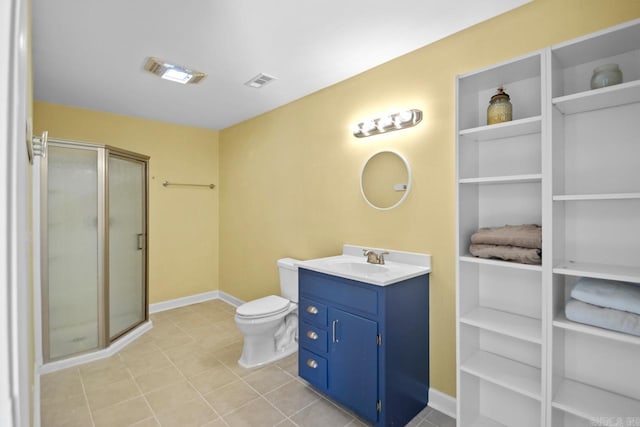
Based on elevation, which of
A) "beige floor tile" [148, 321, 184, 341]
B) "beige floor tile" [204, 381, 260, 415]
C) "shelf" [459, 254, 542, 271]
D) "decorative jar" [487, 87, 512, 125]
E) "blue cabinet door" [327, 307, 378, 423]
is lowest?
"beige floor tile" [204, 381, 260, 415]

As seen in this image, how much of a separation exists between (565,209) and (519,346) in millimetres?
797

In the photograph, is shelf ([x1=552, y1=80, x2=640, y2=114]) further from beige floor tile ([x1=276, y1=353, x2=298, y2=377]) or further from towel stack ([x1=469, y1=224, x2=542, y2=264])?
beige floor tile ([x1=276, y1=353, x2=298, y2=377])

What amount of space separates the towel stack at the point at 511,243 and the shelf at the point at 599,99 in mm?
606

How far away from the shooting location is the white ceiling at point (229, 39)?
1.79 m

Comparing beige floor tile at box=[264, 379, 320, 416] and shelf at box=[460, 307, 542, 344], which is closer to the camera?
shelf at box=[460, 307, 542, 344]

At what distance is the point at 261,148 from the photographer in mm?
3715

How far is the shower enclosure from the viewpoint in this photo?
8.82 ft

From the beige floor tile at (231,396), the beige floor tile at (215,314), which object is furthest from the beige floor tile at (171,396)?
the beige floor tile at (215,314)

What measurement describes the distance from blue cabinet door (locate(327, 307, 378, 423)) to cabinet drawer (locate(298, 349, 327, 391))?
2.1 inches

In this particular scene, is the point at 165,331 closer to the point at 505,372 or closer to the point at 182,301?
the point at 182,301

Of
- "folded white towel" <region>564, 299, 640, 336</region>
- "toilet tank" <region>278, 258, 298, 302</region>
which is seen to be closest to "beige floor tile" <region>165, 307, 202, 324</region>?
"toilet tank" <region>278, 258, 298, 302</region>

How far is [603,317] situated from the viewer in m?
1.34

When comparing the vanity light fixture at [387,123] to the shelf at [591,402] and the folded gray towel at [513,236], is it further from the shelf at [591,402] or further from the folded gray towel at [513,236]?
the shelf at [591,402]

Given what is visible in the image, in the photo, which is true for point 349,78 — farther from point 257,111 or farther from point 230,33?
point 257,111
